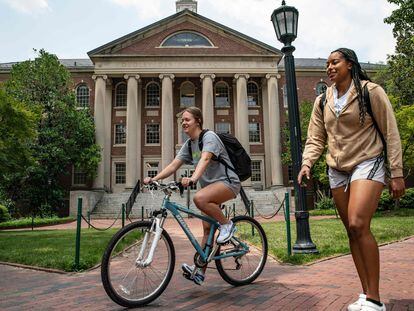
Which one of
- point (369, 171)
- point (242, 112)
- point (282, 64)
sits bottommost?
point (369, 171)

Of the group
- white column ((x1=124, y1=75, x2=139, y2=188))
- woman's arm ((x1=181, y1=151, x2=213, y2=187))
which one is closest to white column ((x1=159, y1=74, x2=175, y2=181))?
white column ((x1=124, y1=75, x2=139, y2=188))

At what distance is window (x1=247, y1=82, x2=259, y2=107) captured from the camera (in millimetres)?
36812

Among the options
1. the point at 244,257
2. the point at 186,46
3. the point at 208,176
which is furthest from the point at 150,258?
the point at 186,46

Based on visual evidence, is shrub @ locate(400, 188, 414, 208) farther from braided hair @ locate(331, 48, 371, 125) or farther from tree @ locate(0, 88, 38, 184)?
braided hair @ locate(331, 48, 371, 125)

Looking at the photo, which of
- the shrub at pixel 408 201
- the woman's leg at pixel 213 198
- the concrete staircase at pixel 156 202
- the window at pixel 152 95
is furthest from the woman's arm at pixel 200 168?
the window at pixel 152 95

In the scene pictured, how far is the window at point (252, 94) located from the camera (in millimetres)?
36812

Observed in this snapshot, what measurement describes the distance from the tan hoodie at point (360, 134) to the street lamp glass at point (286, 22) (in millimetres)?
4795

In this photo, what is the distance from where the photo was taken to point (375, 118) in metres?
3.33

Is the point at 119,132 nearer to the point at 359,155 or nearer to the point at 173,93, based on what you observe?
the point at 173,93

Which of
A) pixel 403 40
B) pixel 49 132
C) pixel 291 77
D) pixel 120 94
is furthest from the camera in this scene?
pixel 120 94

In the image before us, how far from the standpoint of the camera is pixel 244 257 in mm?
4836

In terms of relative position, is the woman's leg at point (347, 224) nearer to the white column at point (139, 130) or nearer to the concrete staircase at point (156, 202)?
the concrete staircase at point (156, 202)

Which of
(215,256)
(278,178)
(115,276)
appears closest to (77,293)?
(115,276)

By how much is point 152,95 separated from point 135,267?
3361 centimetres
